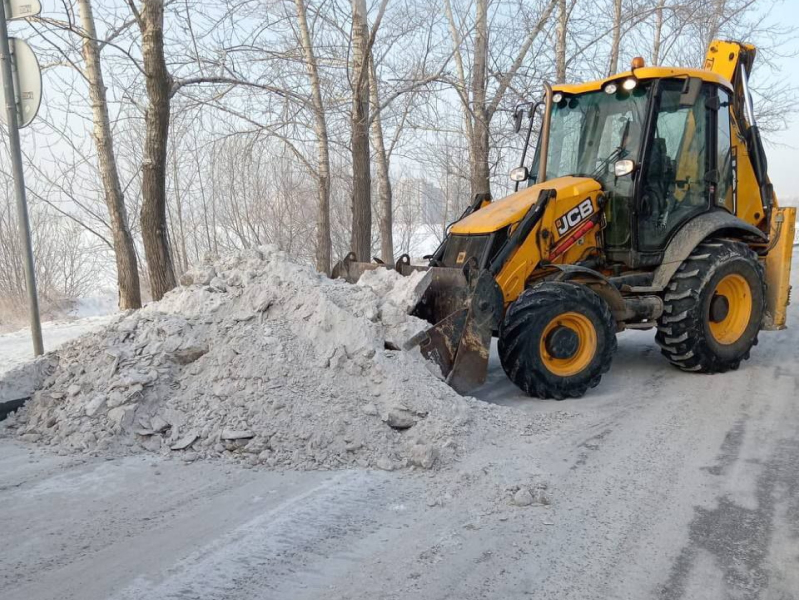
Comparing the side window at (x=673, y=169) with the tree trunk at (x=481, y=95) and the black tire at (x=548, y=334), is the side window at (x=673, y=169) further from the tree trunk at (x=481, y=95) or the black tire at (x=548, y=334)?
the tree trunk at (x=481, y=95)

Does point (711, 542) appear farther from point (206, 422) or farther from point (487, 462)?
point (206, 422)

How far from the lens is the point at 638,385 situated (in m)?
6.12

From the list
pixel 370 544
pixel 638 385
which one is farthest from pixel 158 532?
pixel 638 385

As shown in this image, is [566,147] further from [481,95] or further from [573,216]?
[481,95]

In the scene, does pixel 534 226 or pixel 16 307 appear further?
pixel 16 307

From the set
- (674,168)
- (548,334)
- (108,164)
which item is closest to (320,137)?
(108,164)

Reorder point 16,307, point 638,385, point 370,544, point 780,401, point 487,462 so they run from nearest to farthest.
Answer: point 370,544
point 487,462
point 780,401
point 638,385
point 16,307

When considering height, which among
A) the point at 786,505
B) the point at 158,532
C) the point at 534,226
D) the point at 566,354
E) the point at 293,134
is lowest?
the point at 786,505

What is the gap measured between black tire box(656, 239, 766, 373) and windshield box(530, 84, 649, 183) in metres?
1.28

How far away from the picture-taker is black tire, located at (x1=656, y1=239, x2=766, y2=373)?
608 cm

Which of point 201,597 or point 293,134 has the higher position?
point 293,134

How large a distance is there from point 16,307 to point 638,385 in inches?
516

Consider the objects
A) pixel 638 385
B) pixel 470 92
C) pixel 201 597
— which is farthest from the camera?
pixel 470 92

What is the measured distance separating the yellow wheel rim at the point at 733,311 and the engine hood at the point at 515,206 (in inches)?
70.9
